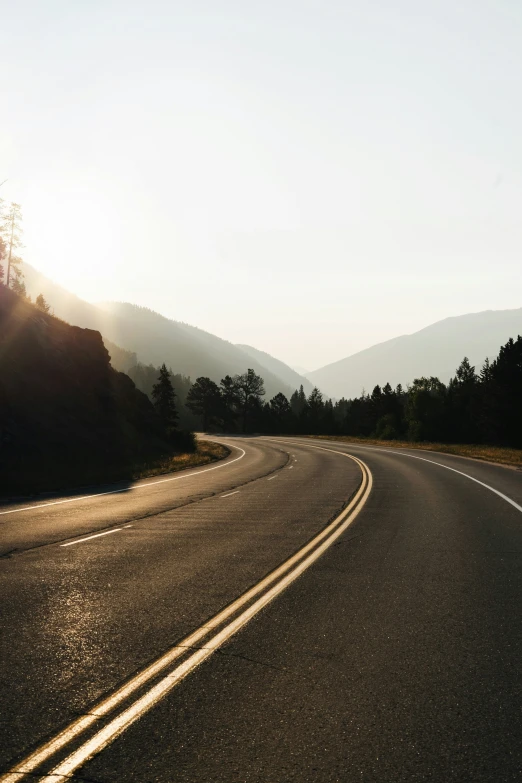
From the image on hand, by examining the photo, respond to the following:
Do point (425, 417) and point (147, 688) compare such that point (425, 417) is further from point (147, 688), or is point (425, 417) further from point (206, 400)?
point (147, 688)

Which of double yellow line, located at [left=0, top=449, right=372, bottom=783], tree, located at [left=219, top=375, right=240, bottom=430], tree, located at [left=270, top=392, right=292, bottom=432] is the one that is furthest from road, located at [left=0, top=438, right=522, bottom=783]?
tree, located at [left=270, top=392, right=292, bottom=432]

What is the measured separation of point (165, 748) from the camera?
3826 millimetres

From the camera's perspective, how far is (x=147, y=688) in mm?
4668

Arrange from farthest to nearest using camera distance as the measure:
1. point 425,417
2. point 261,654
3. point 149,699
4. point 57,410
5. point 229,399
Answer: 1. point 229,399
2. point 425,417
3. point 57,410
4. point 261,654
5. point 149,699

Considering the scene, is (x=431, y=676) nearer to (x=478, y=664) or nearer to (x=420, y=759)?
(x=478, y=664)

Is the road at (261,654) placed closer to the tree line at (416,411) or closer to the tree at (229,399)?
the tree line at (416,411)

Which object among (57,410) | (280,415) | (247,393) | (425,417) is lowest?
(57,410)

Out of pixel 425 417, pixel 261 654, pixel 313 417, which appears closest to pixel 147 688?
pixel 261 654

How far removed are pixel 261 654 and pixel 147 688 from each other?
1135 millimetres

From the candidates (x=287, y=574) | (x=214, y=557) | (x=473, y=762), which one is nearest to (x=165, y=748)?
(x=473, y=762)

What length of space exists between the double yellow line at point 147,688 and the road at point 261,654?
0.02 m

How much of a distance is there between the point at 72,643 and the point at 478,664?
3.40m

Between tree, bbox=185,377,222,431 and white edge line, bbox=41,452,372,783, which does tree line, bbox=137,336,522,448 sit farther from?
white edge line, bbox=41,452,372,783

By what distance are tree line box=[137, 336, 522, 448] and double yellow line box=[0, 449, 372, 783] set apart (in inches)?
2745
